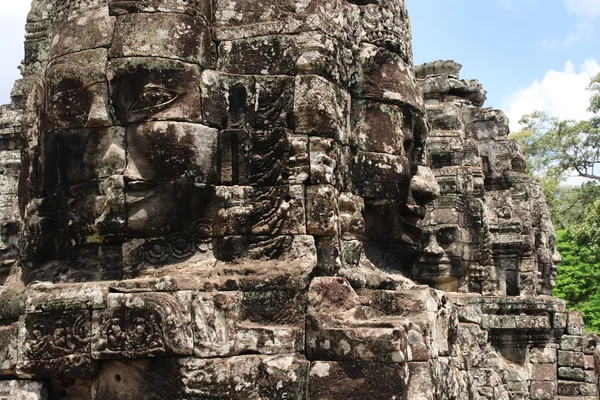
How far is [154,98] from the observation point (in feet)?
21.0

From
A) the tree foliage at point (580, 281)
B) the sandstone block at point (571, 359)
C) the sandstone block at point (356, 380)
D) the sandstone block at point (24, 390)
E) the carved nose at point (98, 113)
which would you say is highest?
the carved nose at point (98, 113)

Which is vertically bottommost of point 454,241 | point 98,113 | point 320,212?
point 320,212

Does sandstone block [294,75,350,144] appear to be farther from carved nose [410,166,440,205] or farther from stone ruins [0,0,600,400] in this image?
carved nose [410,166,440,205]

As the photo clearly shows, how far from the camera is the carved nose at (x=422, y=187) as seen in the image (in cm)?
771

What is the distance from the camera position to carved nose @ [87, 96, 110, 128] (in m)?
6.42

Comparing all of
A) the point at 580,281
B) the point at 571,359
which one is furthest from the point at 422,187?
the point at 580,281

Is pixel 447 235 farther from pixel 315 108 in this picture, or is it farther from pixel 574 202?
pixel 574 202

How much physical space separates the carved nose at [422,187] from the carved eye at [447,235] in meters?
6.85

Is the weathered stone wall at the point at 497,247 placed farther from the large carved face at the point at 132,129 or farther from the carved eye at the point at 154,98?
the carved eye at the point at 154,98

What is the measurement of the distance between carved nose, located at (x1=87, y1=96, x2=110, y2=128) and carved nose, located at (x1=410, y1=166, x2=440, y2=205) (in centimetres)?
263

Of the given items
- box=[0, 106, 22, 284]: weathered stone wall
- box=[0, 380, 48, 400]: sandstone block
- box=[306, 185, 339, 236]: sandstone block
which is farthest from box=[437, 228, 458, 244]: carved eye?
box=[0, 380, 48, 400]: sandstone block

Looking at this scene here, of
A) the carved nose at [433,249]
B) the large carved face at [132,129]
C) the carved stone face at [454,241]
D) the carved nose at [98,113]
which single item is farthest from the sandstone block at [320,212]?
the carved stone face at [454,241]

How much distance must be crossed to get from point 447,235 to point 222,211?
344 inches

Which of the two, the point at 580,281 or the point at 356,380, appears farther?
the point at 580,281
